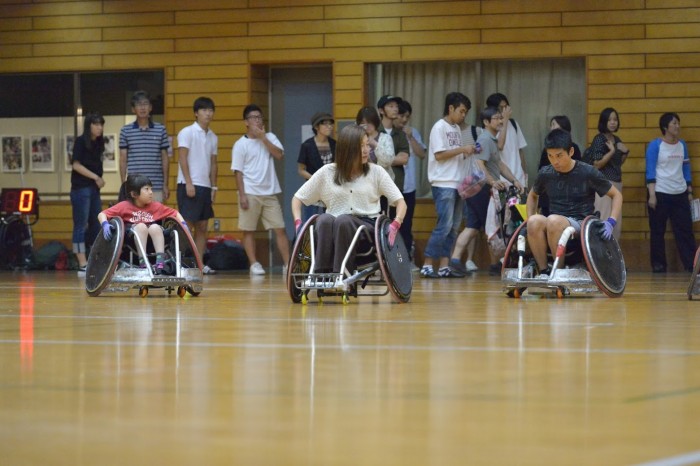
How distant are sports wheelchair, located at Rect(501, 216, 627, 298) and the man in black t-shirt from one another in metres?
0.08

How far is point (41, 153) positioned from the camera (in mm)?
16188

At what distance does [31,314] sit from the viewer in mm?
7512

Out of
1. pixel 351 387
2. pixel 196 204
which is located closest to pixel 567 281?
pixel 351 387

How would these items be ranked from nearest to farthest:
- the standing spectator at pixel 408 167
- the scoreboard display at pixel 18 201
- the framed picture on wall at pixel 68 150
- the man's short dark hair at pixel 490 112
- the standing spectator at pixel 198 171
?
the standing spectator at pixel 408 167 < the man's short dark hair at pixel 490 112 < the standing spectator at pixel 198 171 < the scoreboard display at pixel 18 201 < the framed picture on wall at pixel 68 150

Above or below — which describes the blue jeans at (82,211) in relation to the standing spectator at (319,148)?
below

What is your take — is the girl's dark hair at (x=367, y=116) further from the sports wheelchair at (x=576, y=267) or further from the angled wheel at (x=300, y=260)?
the angled wheel at (x=300, y=260)

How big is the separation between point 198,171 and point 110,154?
9.10 feet

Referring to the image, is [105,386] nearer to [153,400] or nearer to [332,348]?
[153,400]

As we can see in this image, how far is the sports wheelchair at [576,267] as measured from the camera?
8617 mm

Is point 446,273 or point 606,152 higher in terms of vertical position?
point 606,152

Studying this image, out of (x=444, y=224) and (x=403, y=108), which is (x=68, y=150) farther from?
(x=444, y=224)

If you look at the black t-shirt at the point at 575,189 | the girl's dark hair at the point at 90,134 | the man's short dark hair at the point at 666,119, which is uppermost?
the man's short dark hair at the point at 666,119

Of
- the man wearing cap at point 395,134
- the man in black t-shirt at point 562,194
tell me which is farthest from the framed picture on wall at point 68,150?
the man in black t-shirt at point 562,194

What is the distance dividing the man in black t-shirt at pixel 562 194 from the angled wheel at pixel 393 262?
3.33 ft
